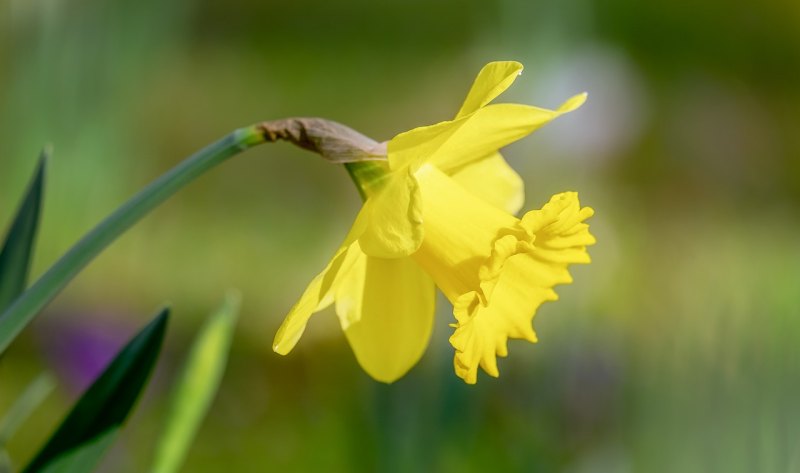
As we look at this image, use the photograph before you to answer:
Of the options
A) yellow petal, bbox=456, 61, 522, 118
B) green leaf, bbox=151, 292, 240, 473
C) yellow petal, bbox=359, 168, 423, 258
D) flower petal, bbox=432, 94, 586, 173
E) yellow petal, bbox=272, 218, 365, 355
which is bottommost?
green leaf, bbox=151, 292, 240, 473

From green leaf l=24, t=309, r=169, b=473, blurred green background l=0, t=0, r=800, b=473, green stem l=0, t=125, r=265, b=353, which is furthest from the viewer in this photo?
blurred green background l=0, t=0, r=800, b=473

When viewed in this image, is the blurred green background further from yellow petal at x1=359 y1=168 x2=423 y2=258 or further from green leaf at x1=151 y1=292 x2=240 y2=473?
yellow petal at x1=359 y1=168 x2=423 y2=258

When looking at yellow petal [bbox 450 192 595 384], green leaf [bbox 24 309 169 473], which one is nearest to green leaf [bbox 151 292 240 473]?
green leaf [bbox 24 309 169 473]

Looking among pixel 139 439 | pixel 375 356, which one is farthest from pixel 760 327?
pixel 139 439

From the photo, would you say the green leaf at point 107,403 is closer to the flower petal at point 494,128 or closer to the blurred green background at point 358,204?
the flower petal at point 494,128

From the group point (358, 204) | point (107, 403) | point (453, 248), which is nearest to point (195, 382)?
point (107, 403)

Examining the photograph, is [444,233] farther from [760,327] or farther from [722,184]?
[722,184]

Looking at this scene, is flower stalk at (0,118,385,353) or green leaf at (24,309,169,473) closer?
flower stalk at (0,118,385,353)
